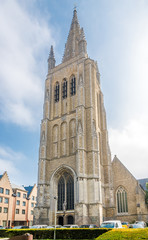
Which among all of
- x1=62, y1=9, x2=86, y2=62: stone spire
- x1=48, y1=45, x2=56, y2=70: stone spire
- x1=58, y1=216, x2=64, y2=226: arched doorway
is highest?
x1=62, y1=9, x2=86, y2=62: stone spire

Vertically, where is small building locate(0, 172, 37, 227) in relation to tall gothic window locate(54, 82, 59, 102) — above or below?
below

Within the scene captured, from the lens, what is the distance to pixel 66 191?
30438mm

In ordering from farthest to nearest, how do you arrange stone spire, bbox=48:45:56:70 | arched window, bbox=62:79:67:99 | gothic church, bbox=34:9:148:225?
stone spire, bbox=48:45:56:70, arched window, bbox=62:79:67:99, gothic church, bbox=34:9:148:225

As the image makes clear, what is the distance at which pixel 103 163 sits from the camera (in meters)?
34.8

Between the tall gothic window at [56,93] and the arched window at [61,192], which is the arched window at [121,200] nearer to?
the arched window at [61,192]

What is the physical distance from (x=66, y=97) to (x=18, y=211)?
92.4 ft

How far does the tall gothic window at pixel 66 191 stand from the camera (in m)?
29.4

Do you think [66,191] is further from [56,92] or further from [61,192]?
[56,92]

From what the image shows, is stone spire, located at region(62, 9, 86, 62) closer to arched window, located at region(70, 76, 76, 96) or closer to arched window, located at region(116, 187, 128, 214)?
arched window, located at region(70, 76, 76, 96)

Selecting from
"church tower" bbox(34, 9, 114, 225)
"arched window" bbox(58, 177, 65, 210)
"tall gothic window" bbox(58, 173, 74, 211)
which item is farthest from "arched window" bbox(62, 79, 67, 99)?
"arched window" bbox(58, 177, 65, 210)

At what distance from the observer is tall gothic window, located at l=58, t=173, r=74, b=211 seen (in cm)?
→ 2937

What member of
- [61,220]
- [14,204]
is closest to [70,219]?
[61,220]

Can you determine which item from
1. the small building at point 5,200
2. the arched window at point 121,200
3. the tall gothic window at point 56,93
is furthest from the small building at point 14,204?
the arched window at point 121,200

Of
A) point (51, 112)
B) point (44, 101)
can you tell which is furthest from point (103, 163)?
point (44, 101)
